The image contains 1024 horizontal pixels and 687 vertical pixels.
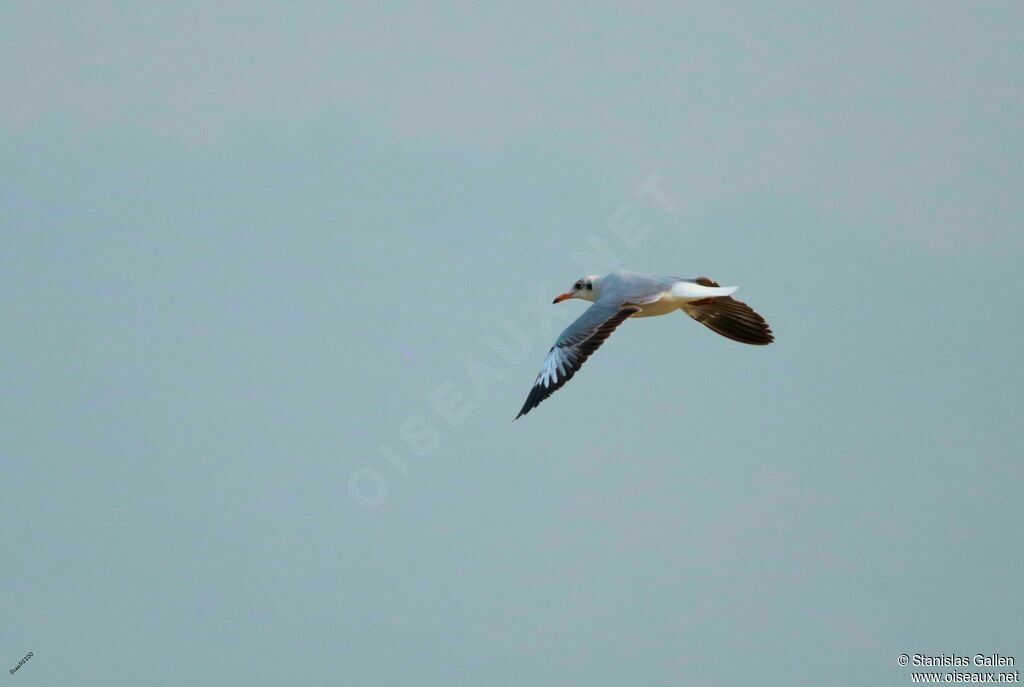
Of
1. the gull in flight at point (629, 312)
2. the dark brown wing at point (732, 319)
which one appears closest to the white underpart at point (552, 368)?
the gull in flight at point (629, 312)

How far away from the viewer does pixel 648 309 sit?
12656 millimetres

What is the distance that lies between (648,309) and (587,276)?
1161mm

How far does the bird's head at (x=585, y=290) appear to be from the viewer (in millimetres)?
13531

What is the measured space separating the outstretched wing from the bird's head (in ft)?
4.51

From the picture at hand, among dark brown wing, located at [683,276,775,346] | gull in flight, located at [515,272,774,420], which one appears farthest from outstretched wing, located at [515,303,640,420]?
dark brown wing, located at [683,276,775,346]

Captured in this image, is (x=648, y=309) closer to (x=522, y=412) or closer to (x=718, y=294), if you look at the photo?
(x=718, y=294)

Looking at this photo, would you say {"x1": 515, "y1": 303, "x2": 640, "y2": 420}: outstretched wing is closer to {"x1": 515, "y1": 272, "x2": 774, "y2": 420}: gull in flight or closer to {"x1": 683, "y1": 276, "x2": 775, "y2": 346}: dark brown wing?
{"x1": 515, "y1": 272, "x2": 774, "y2": 420}: gull in flight

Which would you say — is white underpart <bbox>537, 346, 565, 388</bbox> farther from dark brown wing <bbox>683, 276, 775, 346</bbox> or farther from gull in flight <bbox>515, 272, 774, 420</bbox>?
dark brown wing <bbox>683, 276, 775, 346</bbox>

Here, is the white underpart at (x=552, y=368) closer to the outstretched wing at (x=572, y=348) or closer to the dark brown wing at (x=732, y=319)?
the outstretched wing at (x=572, y=348)

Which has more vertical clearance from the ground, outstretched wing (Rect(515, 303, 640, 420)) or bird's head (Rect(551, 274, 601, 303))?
bird's head (Rect(551, 274, 601, 303))

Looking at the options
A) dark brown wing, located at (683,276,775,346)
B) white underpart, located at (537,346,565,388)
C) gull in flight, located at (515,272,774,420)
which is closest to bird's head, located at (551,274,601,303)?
gull in flight, located at (515,272,774,420)

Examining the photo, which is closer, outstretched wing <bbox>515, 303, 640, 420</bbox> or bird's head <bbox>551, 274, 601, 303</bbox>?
outstretched wing <bbox>515, 303, 640, 420</bbox>

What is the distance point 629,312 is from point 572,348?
60 cm

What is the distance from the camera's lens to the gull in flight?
11.8 meters
